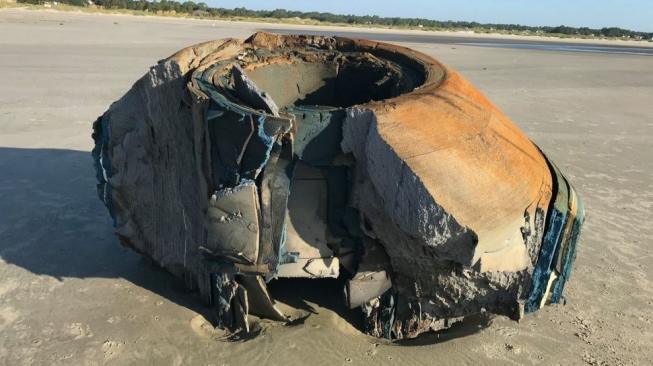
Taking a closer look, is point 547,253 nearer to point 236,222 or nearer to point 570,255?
point 570,255

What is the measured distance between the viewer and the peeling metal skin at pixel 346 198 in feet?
8.64

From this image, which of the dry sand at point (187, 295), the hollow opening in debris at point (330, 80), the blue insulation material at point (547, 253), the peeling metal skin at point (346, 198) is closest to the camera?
the peeling metal skin at point (346, 198)

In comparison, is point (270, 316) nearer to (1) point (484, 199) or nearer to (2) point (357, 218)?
(2) point (357, 218)

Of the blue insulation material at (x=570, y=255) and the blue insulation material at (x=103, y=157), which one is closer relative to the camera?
the blue insulation material at (x=570, y=255)

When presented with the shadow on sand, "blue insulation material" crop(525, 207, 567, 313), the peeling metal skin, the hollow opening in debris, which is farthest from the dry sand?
the hollow opening in debris

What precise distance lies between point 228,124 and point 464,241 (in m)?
1.32

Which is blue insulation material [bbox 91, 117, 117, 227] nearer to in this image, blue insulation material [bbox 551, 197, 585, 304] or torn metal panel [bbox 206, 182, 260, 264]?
torn metal panel [bbox 206, 182, 260, 264]

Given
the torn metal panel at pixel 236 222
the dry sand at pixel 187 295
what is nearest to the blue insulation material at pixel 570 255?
the dry sand at pixel 187 295

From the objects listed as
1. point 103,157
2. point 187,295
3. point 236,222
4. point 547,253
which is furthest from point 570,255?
point 103,157

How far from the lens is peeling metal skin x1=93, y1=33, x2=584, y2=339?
104 inches


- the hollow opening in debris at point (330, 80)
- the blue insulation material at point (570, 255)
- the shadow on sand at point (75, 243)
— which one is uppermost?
the hollow opening in debris at point (330, 80)

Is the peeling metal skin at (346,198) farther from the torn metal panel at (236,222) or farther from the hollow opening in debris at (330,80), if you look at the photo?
the hollow opening in debris at (330,80)

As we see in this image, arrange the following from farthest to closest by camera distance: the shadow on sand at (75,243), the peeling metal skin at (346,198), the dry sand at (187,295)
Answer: the shadow on sand at (75,243)
the dry sand at (187,295)
the peeling metal skin at (346,198)

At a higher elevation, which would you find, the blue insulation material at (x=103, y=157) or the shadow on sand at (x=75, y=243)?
the blue insulation material at (x=103, y=157)
